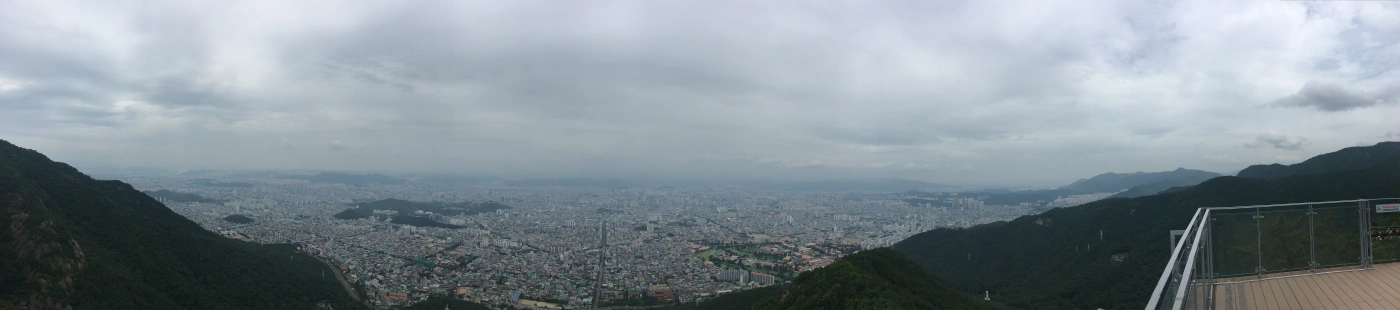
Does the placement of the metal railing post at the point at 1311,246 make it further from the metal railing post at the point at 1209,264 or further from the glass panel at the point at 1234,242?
the metal railing post at the point at 1209,264

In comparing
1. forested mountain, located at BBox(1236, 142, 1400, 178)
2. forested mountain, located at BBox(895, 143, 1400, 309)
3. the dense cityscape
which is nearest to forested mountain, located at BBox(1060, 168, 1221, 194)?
the dense cityscape

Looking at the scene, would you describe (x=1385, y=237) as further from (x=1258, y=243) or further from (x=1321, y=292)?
(x=1321, y=292)

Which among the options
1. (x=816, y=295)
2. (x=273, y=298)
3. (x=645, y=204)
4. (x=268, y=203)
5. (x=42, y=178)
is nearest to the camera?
(x=816, y=295)

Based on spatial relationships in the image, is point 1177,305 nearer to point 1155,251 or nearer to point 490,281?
point 1155,251

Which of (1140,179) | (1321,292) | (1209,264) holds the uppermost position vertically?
(1140,179)

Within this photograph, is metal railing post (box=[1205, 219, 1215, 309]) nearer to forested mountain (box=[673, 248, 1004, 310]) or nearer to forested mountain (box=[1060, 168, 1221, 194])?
forested mountain (box=[673, 248, 1004, 310])

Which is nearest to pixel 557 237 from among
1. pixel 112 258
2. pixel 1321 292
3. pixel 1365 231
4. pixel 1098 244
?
pixel 112 258

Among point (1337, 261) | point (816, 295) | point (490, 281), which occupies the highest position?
point (1337, 261)

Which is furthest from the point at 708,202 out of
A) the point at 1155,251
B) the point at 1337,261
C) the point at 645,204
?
the point at 1337,261
